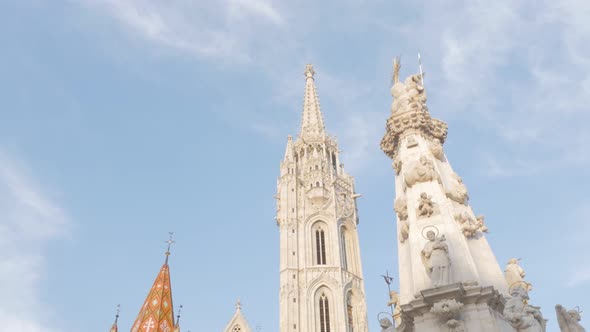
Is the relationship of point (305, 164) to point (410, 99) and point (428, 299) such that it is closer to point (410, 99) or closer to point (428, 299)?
point (410, 99)

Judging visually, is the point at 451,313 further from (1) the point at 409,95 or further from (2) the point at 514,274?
(1) the point at 409,95

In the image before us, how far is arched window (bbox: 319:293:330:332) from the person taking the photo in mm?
44147

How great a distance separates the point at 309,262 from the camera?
155 ft

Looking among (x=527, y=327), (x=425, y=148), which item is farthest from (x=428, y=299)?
(x=425, y=148)

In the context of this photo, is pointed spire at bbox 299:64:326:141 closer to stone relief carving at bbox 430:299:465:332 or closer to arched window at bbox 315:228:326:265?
arched window at bbox 315:228:326:265

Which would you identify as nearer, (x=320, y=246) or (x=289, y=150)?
(x=320, y=246)

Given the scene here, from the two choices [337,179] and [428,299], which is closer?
[428,299]

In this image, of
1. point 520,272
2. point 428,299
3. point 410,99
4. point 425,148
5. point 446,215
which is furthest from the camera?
point 410,99

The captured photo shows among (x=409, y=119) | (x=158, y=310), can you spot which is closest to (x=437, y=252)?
(x=409, y=119)

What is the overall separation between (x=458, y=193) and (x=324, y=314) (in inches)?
1423

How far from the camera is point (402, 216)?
10.7m

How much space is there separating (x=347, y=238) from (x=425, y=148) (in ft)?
133

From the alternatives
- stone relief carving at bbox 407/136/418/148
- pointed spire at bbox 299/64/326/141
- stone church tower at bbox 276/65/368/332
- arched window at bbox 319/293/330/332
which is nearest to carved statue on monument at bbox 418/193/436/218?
stone relief carving at bbox 407/136/418/148

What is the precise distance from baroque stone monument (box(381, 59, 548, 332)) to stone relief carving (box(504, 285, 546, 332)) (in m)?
0.01
